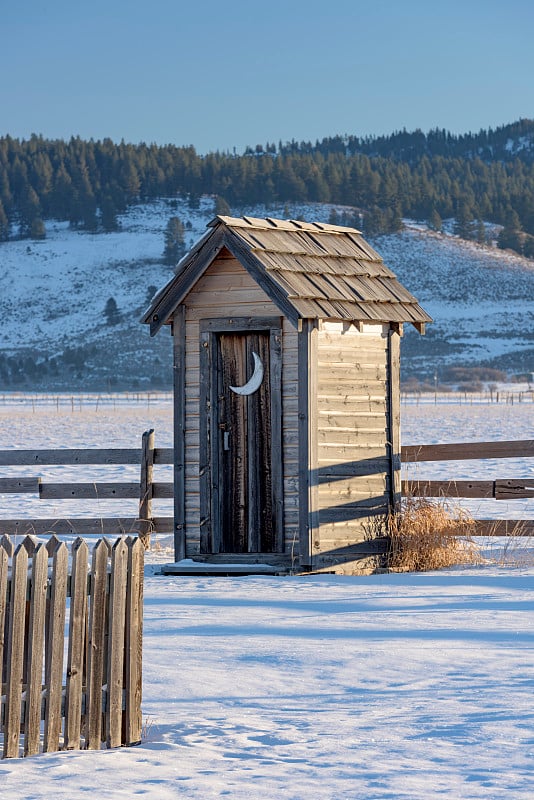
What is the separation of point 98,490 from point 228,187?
151629mm

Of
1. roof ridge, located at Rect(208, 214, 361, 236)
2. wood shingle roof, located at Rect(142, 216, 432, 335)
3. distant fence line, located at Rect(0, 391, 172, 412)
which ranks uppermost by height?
roof ridge, located at Rect(208, 214, 361, 236)

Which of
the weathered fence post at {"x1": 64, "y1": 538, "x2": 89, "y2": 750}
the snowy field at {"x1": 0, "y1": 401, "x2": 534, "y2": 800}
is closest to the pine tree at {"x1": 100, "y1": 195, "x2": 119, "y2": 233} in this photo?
the snowy field at {"x1": 0, "y1": 401, "x2": 534, "y2": 800}

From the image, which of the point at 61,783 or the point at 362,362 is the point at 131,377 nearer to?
the point at 362,362

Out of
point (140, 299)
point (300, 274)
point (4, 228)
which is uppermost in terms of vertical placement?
point (4, 228)

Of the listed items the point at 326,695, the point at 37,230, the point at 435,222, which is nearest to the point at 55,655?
the point at 326,695

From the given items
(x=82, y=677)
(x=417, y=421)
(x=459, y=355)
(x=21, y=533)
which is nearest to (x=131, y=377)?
(x=459, y=355)

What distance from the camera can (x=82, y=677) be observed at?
543 centimetres

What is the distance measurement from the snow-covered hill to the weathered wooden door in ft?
267

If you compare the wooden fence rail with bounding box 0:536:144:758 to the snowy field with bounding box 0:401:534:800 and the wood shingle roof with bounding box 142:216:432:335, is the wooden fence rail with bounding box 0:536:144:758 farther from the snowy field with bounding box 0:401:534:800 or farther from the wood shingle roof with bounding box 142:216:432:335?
the wood shingle roof with bounding box 142:216:432:335

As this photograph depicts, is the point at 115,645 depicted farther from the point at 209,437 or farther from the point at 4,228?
the point at 4,228

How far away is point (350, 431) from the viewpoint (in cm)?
1144

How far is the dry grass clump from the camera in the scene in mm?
11453

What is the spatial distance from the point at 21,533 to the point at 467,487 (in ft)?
15.2

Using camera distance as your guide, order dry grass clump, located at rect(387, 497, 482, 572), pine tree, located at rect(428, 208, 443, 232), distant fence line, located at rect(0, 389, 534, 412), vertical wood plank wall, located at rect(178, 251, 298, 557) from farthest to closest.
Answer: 1. pine tree, located at rect(428, 208, 443, 232)
2. distant fence line, located at rect(0, 389, 534, 412)
3. dry grass clump, located at rect(387, 497, 482, 572)
4. vertical wood plank wall, located at rect(178, 251, 298, 557)
